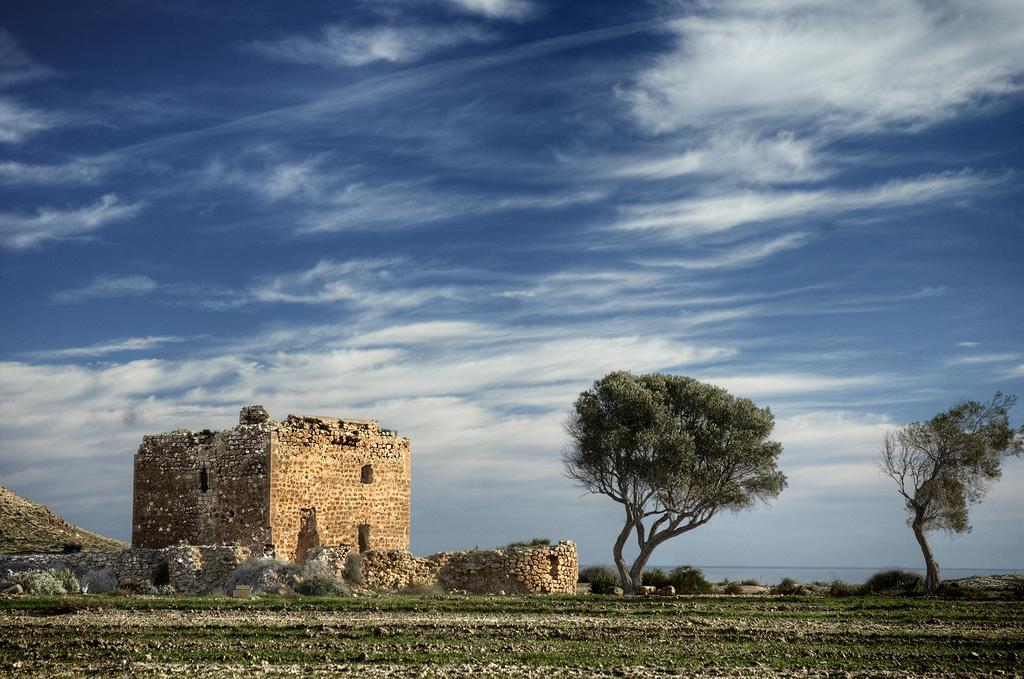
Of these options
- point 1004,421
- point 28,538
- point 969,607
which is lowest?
point 969,607

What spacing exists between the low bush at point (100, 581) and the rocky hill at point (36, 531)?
8729 mm

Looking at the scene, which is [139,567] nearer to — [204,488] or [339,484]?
[204,488]

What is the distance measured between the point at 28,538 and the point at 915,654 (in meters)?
34.7

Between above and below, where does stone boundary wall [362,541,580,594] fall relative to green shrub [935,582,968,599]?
above

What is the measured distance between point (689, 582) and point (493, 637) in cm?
1901

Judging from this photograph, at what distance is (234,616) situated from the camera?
19.7 meters

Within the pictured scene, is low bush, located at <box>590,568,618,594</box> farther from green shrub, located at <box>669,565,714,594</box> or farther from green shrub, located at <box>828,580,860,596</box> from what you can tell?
green shrub, located at <box>828,580,860,596</box>

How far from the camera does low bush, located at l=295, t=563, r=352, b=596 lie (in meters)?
25.7

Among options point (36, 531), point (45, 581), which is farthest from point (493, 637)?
point (36, 531)

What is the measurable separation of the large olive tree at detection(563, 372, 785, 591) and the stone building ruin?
23.9ft

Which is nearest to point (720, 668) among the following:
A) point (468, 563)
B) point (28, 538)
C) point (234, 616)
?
point (234, 616)

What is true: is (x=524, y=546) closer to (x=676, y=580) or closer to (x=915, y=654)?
(x=676, y=580)

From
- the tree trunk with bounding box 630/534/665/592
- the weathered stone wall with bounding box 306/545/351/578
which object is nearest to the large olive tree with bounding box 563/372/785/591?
the tree trunk with bounding box 630/534/665/592

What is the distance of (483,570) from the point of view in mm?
30609
